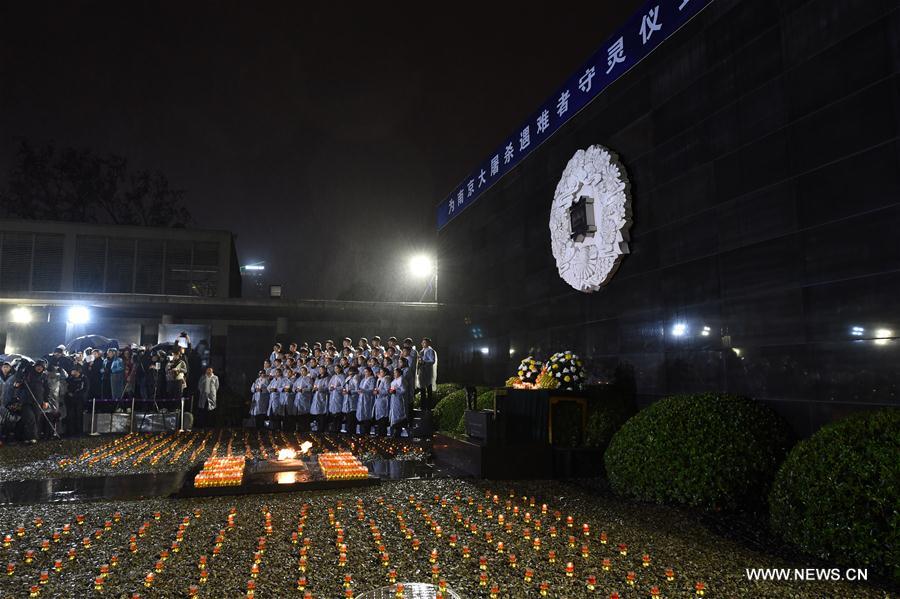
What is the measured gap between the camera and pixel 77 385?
14070 millimetres

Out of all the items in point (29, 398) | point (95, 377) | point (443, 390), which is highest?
point (95, 377)

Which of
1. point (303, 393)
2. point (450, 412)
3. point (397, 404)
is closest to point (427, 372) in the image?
point (397, 404)

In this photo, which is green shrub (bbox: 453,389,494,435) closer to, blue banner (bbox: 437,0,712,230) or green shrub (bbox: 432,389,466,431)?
green shrub (bbox: 432,389,466,431)

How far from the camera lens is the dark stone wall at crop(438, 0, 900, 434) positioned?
5031 mm

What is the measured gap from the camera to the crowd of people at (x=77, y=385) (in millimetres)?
12211

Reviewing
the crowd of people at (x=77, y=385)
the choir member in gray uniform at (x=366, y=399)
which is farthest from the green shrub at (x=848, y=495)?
the crowd of people at (x=77, y=385)

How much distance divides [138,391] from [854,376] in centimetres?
1582

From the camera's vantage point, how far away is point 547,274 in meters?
11.0

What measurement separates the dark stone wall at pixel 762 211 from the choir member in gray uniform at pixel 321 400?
277 inches

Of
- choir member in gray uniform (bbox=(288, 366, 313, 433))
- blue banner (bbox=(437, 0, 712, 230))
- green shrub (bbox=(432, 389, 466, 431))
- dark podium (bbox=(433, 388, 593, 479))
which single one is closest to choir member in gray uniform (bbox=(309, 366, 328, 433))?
choir member in gray uniform (bbox=(288, 366, 313, 433))

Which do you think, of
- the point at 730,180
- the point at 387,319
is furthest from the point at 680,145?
the point at 387,319

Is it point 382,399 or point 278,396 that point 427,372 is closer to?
point 382,399

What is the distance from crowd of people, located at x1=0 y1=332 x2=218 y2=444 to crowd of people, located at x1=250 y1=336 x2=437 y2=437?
2.36 m

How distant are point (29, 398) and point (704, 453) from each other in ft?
43.0
